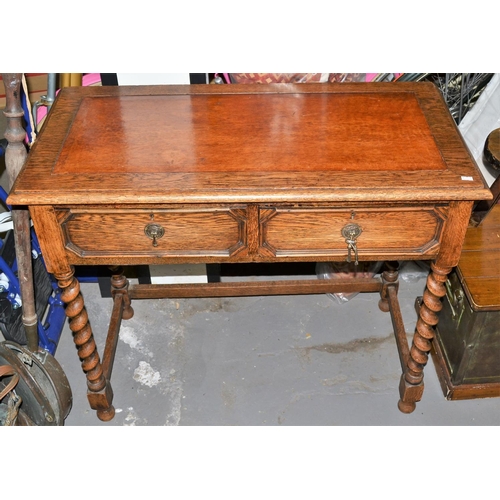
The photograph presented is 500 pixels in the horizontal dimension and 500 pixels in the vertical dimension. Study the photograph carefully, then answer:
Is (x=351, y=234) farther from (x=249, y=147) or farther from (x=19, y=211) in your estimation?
(x=19, y=211)

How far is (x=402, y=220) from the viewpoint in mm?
2100

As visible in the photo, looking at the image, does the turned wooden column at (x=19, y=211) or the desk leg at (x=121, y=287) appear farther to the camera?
the desk leg at (x=121, y=287)

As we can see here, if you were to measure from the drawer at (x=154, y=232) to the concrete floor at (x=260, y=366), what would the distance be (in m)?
0.93

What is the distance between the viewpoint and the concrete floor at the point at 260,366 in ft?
8.97

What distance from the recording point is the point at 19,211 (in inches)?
96.7

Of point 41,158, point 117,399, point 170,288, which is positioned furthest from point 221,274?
point 41,158

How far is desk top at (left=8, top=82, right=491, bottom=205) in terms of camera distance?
1.97 metres

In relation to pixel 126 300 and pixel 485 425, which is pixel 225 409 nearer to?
pixel 126 300

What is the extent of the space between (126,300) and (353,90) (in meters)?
1.57

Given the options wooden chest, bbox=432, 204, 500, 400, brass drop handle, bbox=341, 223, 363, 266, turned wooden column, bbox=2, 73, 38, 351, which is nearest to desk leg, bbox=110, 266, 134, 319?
turned wooden column, bbox=2, 73, 38, 351

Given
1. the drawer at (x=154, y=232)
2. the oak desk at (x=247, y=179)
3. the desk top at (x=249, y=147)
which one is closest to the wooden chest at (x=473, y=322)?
the oak desk at (x=247, y=179)

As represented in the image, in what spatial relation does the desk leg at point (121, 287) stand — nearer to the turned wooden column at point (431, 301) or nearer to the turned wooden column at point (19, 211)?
the turned wooden column at point (19, 211)

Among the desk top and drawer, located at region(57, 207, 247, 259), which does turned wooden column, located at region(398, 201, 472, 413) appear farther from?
drawer, located at region(57, 207, 247, 259)

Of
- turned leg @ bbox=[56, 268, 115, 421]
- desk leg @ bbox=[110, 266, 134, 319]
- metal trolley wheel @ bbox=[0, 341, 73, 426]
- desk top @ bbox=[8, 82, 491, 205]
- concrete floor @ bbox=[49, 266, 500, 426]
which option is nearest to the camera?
desk top @ bbox=[8, 82, 491, 205]
